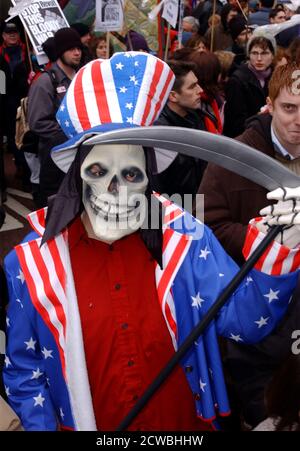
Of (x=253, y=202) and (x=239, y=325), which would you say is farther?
(x=253, y=202)

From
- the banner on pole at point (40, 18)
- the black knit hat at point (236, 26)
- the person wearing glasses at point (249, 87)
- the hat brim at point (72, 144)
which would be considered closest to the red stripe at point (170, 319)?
the hat brim at point (72, 144)

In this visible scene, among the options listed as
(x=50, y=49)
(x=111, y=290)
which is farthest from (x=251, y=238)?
(x=50, y=49)

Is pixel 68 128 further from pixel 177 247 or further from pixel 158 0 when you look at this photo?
pixel 158 0

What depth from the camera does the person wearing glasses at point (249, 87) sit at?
5117mm

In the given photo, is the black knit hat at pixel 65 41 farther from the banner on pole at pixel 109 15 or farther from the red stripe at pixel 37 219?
the red stripe at pixel 37 219

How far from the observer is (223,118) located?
528 centimetres

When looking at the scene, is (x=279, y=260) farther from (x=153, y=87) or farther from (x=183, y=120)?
(x=183, y=120)

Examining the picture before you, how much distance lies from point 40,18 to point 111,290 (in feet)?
14.7

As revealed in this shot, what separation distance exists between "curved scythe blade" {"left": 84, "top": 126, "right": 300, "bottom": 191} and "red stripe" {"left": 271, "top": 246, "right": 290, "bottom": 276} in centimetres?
21

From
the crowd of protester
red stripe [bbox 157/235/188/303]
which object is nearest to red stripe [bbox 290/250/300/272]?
the crowd of protester

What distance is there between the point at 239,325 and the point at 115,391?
0.41 metres

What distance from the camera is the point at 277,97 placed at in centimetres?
255

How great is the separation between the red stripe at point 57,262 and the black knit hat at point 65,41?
3.43 m

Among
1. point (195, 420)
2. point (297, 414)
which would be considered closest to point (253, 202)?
point (195, 420)
